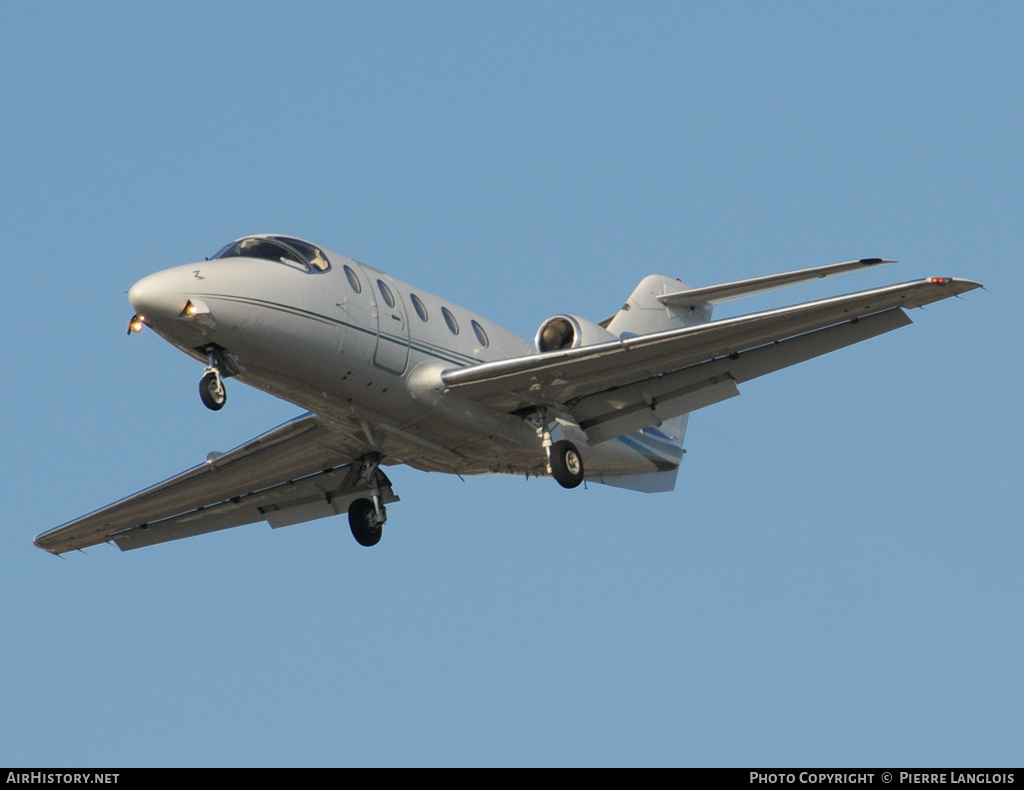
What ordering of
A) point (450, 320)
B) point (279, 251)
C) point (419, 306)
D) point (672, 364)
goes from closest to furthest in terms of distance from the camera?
point (279, 251) → point (419, 306) → point (672, 364) → point (450, 320)

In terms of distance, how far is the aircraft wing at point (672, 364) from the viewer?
736 inches

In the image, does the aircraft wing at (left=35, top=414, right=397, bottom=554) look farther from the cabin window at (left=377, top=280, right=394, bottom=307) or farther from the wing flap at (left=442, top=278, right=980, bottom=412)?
the wing flap at (left=442, top=278, right=980, bottom=412)

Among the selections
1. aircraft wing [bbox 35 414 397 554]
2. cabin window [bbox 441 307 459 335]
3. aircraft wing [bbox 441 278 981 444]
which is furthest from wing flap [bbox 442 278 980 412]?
aircraft wing [bbox 35 414 397 554]

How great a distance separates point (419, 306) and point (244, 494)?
5.27 m

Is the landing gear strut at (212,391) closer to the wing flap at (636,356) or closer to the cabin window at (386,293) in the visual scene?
the cabin window at (386,293)

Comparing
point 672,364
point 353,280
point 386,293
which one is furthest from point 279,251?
point 672,364

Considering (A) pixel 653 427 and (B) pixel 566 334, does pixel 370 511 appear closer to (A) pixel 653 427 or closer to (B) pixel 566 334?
(B) pixel 566 334

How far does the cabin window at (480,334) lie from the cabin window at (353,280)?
2.28m

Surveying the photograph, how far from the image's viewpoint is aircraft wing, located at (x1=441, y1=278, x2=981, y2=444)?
18.7 m

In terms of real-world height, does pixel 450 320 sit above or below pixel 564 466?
above

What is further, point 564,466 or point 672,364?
point 564,466

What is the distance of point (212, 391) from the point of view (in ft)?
58.3
